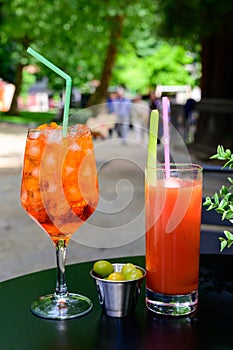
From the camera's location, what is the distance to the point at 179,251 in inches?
62.6

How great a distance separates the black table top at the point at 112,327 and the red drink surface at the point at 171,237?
9 centimetres

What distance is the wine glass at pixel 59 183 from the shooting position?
160cm

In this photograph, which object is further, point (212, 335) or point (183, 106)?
point (183, 106)

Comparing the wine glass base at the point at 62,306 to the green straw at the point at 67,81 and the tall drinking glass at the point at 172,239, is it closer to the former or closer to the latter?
the tall drinking glass at the point at 172,239

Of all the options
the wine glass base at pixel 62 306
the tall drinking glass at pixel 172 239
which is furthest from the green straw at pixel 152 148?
the wine glass base at pixel 62 306

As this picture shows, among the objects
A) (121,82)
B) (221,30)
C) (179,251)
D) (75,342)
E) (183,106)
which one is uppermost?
(121,82)

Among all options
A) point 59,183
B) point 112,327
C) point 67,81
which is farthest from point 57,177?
point 112,327

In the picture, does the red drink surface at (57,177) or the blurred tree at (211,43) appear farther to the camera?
the blurred tree at (211,43)

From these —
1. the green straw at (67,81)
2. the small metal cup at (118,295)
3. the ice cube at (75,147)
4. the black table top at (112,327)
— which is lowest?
the black table top at (112,327)

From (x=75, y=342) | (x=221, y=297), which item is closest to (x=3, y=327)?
(x=75, y=342)

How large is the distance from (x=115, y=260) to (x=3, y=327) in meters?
0.65

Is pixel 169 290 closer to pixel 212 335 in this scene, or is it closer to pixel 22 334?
pixel 212 335

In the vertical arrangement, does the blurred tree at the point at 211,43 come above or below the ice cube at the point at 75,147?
above

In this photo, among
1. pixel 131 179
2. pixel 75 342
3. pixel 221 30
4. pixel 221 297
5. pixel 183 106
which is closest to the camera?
pixel 75 342
